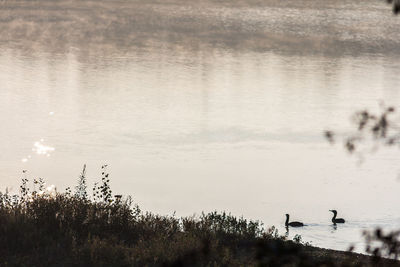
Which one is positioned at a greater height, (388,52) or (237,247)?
(388,52)

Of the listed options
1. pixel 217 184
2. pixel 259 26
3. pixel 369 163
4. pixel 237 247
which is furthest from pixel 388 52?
pixel 237 247

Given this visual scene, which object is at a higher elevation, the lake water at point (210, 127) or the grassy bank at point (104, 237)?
the lake water at point (210, 127)

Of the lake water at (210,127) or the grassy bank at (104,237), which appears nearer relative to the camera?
the grassy bank at (104,237)

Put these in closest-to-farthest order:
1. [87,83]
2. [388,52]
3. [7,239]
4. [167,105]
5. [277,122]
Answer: [7,239] → [277,122] → [167,105] → [87,83] → [388,52]

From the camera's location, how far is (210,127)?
106 ft

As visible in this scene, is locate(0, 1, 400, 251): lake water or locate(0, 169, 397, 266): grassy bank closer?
locate(0, 169, 397, 266): grassy bank

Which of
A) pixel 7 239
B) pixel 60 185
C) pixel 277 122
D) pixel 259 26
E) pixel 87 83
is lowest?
pixel 7 239

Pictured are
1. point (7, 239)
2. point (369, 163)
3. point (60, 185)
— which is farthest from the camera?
point (369, 163)

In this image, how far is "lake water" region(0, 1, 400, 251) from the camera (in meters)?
23.5

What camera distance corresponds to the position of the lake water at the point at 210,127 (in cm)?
2353

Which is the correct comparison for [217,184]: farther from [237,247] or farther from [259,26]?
[259,26]

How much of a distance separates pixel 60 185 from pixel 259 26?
2188 inches

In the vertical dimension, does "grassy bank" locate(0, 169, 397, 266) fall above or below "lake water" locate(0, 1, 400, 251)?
below

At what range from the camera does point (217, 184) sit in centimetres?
2498
